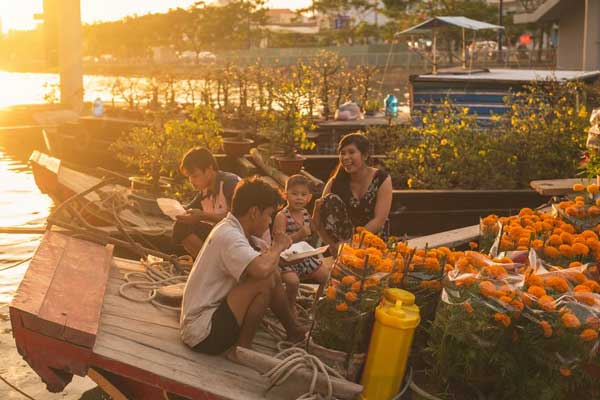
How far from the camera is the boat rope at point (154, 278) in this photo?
572 cm

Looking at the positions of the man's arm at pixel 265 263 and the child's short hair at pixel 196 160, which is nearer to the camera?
the man's arm at pixel 265 263

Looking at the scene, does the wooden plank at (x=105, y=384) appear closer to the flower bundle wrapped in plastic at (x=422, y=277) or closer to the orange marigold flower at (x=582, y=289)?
the flower bundle wrapped in plastic at (x=422, y=277)

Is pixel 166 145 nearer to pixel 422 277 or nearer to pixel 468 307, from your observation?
pixel 422 277

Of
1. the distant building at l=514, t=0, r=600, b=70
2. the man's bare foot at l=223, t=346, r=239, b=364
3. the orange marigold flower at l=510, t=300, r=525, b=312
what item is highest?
the distant building at l=514, t=0, r=600, b=70

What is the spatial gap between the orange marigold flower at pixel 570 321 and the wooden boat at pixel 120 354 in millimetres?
1187

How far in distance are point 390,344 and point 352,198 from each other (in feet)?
9.54

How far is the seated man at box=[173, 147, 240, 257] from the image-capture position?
22.1 ft

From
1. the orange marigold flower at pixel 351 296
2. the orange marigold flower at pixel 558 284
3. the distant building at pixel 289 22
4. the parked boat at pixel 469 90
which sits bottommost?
the orange marigold flower at pixel 351 296

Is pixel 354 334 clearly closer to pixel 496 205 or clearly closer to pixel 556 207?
pixel 556 207

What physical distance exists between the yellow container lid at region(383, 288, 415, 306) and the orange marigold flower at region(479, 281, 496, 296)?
17.0 inches

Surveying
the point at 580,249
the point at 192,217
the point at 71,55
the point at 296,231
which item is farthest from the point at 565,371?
the point at 71,55

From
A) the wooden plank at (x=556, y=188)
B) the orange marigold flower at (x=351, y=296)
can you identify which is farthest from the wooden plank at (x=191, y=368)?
the wooden plank at (x=556, y=188)

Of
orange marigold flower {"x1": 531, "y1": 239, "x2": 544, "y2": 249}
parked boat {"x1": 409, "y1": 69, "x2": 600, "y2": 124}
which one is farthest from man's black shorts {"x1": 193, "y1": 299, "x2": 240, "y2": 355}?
parked boat {"x1": 409, "y1": 69, "x2": 600, "y2": 124}

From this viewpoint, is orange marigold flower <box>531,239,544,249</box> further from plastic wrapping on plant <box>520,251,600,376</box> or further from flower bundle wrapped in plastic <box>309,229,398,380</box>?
flower bundle wrapped in plastic <box>309,229,398,380</box>
